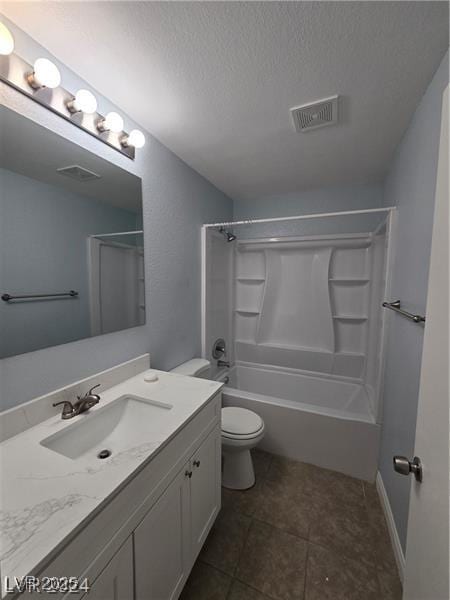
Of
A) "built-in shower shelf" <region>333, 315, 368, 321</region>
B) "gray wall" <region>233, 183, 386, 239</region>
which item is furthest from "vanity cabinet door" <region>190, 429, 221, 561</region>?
"gray wall" <region>233, 183, 386, 239</region>

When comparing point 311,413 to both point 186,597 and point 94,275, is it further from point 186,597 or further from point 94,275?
point 94,275

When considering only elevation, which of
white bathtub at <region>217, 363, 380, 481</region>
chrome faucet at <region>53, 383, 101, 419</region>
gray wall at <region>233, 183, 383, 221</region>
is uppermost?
gray wall at <region>233, 183, 383, 221</region>

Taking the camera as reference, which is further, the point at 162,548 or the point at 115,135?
the point at 115,135

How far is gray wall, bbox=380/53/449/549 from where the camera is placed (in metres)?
1.06

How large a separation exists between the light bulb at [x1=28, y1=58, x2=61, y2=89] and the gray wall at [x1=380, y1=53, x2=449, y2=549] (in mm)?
1505

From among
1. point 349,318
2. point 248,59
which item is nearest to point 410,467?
point 248,59

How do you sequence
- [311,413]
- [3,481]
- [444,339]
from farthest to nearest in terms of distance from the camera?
[311,413], [3,481], [444,339]

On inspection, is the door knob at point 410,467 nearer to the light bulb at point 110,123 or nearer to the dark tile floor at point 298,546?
the dark tile floor at point 298,546

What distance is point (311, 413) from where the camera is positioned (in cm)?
183

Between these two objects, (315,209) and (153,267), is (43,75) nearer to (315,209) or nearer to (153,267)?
(153,267)

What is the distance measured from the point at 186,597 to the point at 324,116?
2.50 m

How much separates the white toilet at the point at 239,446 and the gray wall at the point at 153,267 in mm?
389

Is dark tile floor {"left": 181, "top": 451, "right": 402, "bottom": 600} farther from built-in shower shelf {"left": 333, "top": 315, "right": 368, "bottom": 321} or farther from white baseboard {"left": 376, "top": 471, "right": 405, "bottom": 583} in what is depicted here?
built-in shower shelf {"left": 333, "top": 315, "right": 368, "bottom": 321}

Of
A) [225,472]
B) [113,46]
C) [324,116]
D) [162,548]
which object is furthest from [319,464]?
[113,46]
